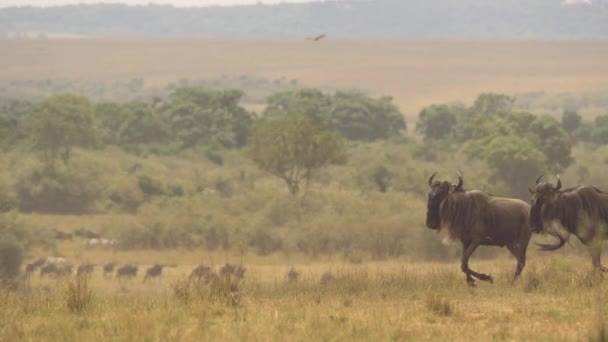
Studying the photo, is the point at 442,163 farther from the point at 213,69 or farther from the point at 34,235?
the point at 213,69

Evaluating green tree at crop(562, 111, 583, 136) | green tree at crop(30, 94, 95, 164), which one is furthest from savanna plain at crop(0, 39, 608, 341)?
green tree at crop(562, 111, 583, 136)

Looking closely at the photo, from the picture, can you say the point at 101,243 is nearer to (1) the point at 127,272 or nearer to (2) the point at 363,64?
(1) the point at 127,272

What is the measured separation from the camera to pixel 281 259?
1531 inches

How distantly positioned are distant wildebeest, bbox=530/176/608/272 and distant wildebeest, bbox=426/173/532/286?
2.01 ft

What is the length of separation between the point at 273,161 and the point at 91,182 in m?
7.99

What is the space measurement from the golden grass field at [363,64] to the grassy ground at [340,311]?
12606 cm

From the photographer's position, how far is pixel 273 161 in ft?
157

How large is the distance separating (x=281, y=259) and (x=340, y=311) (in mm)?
26868

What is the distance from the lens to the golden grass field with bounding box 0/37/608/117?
6004 inches

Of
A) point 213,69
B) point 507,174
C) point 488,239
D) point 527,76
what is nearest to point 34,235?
point 507,174

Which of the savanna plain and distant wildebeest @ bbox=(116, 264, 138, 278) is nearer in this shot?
the savanna plain

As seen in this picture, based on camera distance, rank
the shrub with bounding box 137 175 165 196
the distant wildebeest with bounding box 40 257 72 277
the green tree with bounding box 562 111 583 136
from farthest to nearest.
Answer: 1. the green tree with bounding box 562 111 583 136
2. the shrub with bounding box 137 175 165 196
3. the distant wildebeest with bounding box 40 257 72 277

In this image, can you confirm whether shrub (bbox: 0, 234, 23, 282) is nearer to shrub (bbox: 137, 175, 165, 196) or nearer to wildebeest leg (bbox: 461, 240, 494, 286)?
shrub (bbox: 137, 175, 165, 196)

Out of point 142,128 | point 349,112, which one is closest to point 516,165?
point 142,128
